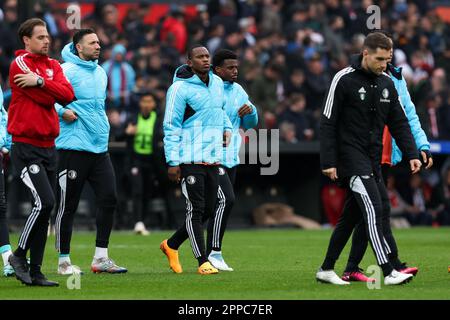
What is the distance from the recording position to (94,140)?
1246 centimetres

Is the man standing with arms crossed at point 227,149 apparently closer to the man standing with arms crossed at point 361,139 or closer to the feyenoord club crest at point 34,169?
the man standing with arms crossed at point 361,139

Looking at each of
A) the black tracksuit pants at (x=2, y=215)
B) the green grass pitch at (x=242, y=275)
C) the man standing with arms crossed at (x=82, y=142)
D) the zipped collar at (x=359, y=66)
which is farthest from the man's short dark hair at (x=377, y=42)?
the black tracksuit pants at (x=2, y=215)

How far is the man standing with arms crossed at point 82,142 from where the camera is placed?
12.4 m

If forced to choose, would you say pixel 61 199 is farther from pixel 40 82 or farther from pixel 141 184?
pixel 141 184

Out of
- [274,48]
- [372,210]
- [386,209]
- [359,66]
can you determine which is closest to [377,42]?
[359,66]

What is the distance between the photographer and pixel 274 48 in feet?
87.1

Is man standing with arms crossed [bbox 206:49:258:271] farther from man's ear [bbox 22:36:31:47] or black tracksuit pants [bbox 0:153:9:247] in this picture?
man's ear [bbox 22:36:31:47]

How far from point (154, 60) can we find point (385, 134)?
40.6 ft

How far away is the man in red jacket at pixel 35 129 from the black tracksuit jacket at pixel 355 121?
2.26m

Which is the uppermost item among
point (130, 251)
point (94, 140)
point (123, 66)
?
point (123, 66)

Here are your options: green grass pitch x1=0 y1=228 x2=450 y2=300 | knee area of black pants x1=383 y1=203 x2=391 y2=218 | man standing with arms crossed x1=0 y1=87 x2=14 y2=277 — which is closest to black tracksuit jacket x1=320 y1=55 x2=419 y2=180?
knee area of black pants x1=383 y1=203 x2=391 y2=218
